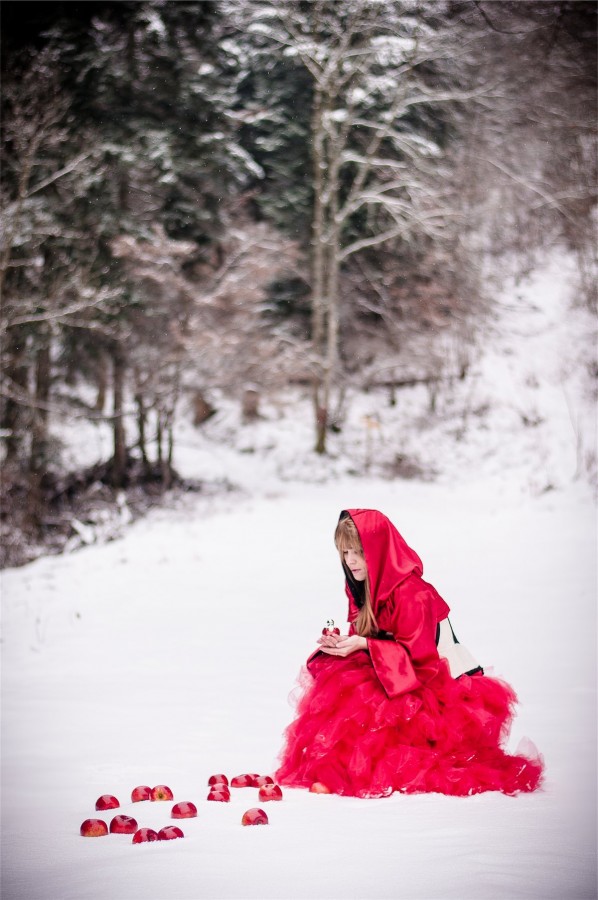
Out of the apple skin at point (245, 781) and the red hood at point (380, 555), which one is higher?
the red hood at point (380, 555)

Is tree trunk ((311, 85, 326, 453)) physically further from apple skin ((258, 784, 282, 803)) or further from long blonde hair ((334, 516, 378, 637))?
apple skin ((258, 784, 282, 803))

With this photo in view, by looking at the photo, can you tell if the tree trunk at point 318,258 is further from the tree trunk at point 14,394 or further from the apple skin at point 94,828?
the apple skin at point 94,828

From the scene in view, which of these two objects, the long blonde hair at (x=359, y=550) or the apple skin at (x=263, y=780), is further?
the long blonde hair at (x=359, y=550)

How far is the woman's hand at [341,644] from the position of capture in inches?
124

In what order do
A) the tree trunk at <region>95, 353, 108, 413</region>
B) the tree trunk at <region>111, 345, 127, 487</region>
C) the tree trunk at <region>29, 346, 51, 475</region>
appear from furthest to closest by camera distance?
the tree trunk at <region>95, 353, 108, 413</region>, the tree trunk at <region>111, 345, 127, 487</region>, the tree trunk at <region>29, 346, 51, 475</region>

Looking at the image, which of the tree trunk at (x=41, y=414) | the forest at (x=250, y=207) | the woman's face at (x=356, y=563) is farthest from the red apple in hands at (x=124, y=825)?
the tree trunk at (x=41, y=414)

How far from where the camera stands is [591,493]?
1027 cm

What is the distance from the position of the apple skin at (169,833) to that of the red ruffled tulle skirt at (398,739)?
0.70 m

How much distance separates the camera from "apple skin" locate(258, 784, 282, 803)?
2898 mm

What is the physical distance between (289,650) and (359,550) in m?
3.53

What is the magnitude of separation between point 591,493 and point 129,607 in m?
5.99

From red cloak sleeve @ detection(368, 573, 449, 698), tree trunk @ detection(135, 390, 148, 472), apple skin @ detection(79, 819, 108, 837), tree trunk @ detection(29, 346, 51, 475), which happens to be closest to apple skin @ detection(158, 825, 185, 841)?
apple skin @ detection(79, 819, 108, 837)

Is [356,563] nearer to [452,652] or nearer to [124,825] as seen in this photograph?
[452,652]

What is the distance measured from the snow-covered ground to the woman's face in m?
0.84
